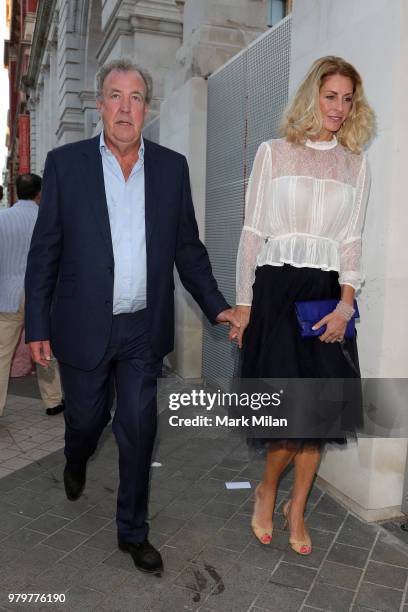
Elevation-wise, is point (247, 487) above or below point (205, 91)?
below

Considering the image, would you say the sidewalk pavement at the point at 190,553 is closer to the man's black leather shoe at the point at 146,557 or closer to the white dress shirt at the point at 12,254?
the man's black leather shoe at the point at 146,557

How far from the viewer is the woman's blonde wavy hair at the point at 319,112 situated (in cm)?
279

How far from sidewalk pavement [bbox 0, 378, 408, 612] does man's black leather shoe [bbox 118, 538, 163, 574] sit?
0.17ft

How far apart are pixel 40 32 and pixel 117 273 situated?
3066cm

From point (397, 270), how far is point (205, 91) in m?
4.16

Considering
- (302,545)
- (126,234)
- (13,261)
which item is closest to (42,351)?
(126,234)

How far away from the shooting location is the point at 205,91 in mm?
6641

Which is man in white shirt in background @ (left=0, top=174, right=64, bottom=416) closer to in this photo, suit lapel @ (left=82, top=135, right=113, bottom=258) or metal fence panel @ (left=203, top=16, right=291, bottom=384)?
metal fence panel @ (left=203, top=16, right=291, bottom=384)

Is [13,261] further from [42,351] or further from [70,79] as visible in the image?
[70,79]

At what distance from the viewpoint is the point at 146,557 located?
A: 9.54 feet

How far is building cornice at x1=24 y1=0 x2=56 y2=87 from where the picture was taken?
26.5m

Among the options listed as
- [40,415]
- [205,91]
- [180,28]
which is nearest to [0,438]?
[40,415]

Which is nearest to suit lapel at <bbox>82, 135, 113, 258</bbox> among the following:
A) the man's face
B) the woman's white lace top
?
the man's face

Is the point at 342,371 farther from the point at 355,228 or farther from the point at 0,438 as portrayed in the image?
the point at 0,438
